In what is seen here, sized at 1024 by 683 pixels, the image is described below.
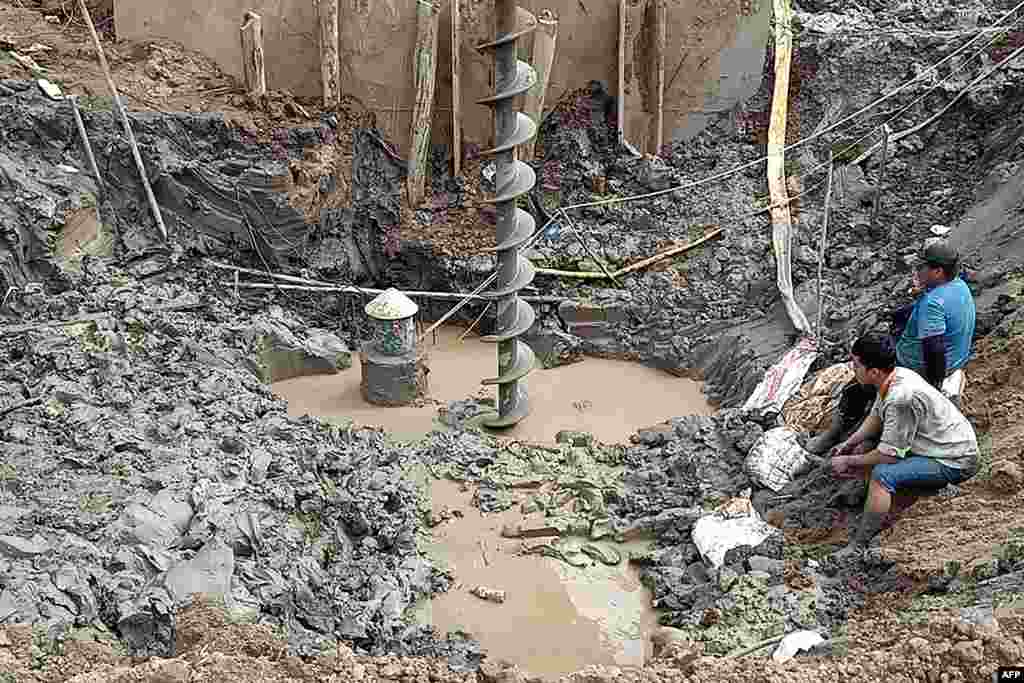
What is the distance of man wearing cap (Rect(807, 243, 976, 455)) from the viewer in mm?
→ 6402

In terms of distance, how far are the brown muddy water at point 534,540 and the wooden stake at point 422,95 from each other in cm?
150

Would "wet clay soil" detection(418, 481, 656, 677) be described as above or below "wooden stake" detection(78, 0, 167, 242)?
below

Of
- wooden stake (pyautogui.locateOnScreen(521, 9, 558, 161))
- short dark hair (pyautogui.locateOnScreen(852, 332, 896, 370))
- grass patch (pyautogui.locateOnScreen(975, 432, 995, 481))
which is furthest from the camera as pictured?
wooden stake (pyautogui.locateOnScreen(521, 9, 558, 161))

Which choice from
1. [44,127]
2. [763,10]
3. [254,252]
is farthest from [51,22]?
[763,10]

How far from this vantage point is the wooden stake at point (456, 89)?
33.7 feet

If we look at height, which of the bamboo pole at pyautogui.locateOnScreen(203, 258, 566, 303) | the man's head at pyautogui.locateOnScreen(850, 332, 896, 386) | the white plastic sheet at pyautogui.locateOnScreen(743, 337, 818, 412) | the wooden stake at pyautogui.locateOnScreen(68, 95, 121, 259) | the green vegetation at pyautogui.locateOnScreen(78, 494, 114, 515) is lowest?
the bamboo pole at pyautogui.locateOnScreen(203, 258, 566, 303)

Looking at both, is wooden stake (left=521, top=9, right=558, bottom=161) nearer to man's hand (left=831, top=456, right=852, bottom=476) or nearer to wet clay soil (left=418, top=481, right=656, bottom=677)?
wet clay soil (left=418, top=481, right=656, bottom=677)

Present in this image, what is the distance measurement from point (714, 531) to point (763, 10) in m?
5.67

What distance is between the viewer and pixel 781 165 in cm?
1041

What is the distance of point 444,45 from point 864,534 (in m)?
6.12

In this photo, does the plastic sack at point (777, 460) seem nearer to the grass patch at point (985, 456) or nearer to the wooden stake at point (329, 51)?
the grass patch at point (985, 456)

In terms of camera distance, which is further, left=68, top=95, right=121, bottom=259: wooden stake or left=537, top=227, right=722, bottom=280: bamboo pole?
left=537, top=227, right=722, bottom=280: bamboo pole

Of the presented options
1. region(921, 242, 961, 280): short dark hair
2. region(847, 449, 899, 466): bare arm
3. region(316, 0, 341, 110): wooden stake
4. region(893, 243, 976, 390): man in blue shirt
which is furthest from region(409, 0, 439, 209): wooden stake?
region(847, 449, 899, 466): bare arm

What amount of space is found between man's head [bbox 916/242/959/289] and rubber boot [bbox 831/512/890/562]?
4.35 ft
